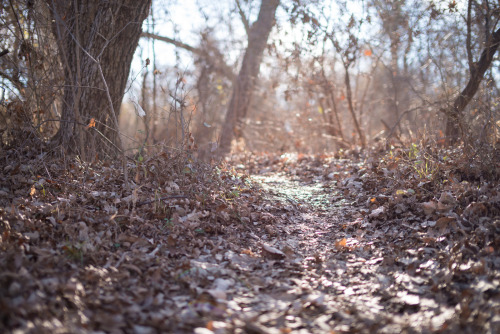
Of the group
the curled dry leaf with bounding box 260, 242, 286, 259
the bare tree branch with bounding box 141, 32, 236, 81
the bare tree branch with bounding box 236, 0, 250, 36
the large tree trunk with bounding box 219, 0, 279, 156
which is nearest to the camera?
the curled dry leaf with bounding box 260, 242, 286, 259

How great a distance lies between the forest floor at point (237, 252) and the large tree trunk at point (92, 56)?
646mm

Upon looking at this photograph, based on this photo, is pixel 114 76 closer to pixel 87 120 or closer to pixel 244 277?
pixel 87 120

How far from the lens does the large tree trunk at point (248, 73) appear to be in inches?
435

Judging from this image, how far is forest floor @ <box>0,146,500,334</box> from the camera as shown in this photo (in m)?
2.46

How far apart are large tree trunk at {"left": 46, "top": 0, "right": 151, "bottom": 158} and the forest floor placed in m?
0.65

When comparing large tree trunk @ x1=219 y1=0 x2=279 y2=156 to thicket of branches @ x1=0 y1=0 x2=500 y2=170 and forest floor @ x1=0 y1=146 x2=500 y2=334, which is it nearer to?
thicket of branches @ x1=0 y1=0 x2=500 y2=170

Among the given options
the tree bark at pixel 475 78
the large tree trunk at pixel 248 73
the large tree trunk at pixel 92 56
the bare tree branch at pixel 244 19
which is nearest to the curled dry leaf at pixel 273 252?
the large tree trunk at pixel 92 56

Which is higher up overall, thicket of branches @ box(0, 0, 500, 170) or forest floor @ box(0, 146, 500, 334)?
thicket of branches @ box(0, 0, 500, 170)

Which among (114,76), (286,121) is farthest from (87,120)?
(286,121)

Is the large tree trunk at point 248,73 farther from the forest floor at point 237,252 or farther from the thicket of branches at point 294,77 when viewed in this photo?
the forest floor at point 237,252

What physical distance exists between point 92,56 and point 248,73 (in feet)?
21.8

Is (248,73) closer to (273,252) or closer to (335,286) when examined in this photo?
(273,252)

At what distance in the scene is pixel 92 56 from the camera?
5488mm

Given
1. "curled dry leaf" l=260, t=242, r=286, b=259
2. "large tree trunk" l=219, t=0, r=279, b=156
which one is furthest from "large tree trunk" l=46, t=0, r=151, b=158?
"large tree trunk" l=219, t=0, r=279, b=156
